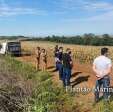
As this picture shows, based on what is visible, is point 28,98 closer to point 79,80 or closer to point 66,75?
point 66,75

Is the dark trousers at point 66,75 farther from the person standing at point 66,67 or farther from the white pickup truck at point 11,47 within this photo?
the white pickup truck at point 11,47

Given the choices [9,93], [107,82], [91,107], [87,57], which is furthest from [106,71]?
[87,57]

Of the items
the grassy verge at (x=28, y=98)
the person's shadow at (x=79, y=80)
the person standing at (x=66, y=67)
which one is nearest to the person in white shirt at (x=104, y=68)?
the grassy verge at (x=28, y=98)

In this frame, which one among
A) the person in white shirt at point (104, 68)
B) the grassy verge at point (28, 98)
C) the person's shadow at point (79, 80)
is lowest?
the person's shadow at point (79, 80)

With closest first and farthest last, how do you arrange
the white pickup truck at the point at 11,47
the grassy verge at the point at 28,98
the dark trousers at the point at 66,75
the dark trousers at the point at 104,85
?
the grassy verge at the point at 28,98 → the dark trousers at the point at 104,85 → the dark trousers at the point at 66,75 → the white pickup truck at the point at 11,47

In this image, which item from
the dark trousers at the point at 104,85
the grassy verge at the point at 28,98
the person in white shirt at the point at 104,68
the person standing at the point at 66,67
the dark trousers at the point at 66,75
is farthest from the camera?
the dark trousers at the point at 66,75

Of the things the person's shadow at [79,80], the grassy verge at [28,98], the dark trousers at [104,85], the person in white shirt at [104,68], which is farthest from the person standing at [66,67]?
the person in white shirt at [104,68]

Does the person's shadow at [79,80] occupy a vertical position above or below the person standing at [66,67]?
below

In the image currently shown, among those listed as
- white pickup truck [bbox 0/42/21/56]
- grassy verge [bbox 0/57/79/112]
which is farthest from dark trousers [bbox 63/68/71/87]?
white pickup truck [bbox 0/42/21/56]

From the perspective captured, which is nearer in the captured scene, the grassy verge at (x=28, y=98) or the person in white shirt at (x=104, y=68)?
the grassy verge at (x=28, y=98)

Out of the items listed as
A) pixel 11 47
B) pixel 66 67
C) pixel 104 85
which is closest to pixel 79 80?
pixel 66 67

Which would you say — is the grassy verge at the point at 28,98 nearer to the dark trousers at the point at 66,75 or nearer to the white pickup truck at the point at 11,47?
the dark trousers at the point at 66,75

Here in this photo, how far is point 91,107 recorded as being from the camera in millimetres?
13414

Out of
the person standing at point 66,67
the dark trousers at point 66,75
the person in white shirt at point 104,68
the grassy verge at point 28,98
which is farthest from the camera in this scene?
the dark trousers at point 66,75
